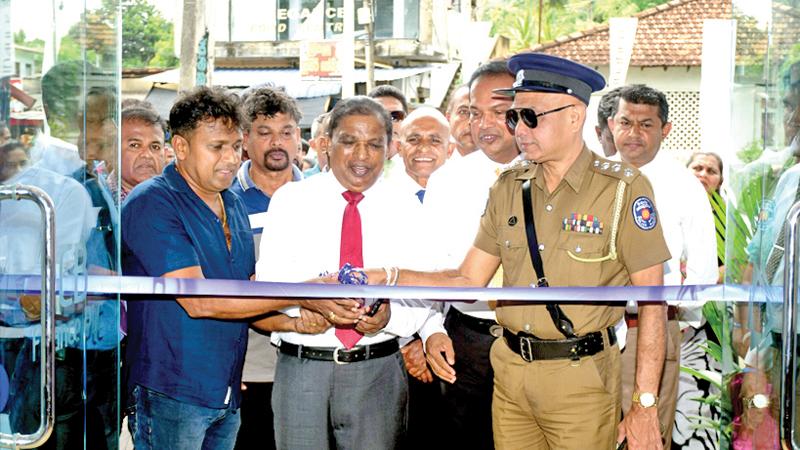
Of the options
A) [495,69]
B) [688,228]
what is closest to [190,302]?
[495,69]

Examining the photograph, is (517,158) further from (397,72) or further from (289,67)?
(289,67)

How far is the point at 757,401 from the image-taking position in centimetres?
364

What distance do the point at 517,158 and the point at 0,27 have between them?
8.39 feet

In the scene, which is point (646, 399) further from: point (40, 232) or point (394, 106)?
point (394, 106)

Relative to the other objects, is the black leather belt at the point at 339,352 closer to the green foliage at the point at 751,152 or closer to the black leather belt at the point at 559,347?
the black leather belt at the point at 559,347

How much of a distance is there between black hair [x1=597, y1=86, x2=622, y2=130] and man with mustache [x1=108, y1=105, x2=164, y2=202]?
8.62 feet

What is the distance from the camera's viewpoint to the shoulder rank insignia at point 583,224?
3725 millimetres

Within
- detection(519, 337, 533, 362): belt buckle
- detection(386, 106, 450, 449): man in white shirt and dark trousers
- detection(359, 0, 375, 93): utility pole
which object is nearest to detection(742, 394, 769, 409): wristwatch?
detection(519, 337, 533, 362): belt buckle

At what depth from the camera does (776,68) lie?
3.49 m

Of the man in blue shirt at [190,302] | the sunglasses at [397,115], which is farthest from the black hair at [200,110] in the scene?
the sunglasses at [397,115]

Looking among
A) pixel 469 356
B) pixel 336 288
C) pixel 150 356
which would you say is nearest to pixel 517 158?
pixel 469 356

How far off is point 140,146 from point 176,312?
1.96 m

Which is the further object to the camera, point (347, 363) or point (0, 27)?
point (347, 363)

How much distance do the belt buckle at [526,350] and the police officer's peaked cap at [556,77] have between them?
93cm
